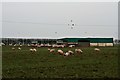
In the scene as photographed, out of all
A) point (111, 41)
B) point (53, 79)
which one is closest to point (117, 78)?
point (53, 79)

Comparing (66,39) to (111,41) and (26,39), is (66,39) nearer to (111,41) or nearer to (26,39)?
(111,41)

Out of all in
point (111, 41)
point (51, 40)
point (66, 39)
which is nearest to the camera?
point (111, 41)

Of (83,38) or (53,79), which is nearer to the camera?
(53,79)

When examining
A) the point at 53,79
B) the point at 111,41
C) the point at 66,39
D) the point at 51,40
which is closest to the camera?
the point at 53,79

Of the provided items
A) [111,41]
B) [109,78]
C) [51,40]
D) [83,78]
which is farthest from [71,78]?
[51,40]

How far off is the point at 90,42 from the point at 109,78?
109690mm

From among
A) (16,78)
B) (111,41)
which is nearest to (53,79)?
(16,78)

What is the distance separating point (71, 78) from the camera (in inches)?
474

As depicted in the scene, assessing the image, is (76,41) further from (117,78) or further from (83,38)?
(117,78)

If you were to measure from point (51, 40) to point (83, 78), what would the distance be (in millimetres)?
152601

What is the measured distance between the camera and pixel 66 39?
128 metres

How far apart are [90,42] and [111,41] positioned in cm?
868

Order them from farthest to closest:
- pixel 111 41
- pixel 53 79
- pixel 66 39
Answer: pixel 66 39 → pixel 111 41 → pixel 53 79

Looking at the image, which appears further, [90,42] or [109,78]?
[90,42]
